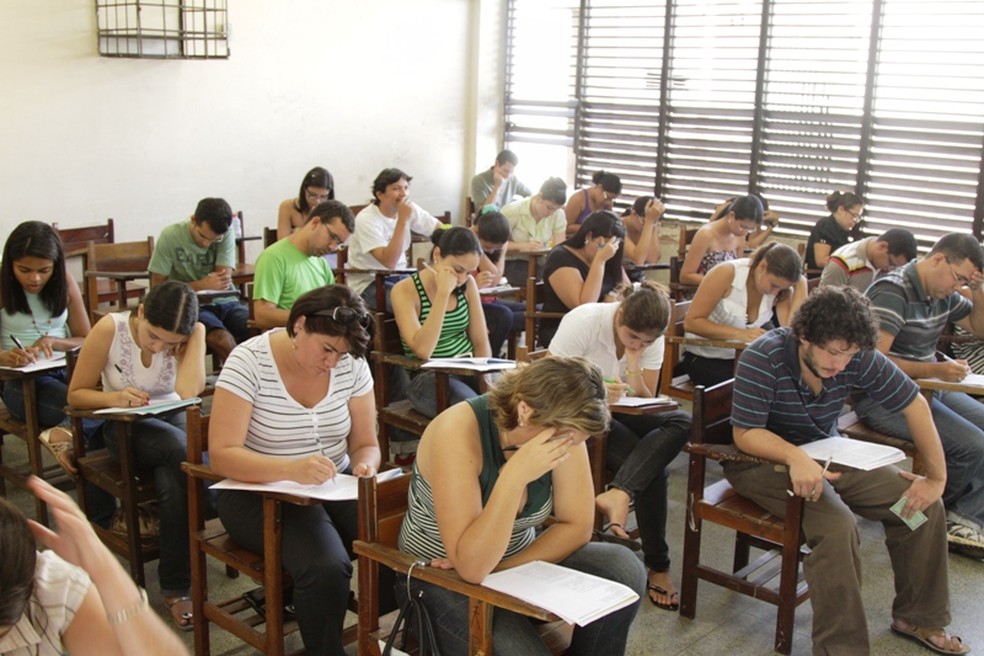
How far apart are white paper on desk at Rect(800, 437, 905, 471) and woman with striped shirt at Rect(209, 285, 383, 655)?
138 centimetres

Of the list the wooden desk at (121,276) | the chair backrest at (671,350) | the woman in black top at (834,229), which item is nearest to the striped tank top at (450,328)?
the chair backrest at (671,350)

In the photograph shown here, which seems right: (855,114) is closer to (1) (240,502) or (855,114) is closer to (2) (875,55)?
(2) (875,55)

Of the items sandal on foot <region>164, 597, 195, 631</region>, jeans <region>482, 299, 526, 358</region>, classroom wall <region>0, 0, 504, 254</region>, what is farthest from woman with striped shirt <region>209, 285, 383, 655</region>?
classroom wall <region>0, 0, 504, 254</region>

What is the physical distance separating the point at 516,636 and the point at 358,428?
3.47ft

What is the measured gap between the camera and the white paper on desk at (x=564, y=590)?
7.32ft

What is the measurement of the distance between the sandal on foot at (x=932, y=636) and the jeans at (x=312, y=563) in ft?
5.99

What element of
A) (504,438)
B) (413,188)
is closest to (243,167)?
(413,188)

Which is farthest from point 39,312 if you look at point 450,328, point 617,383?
point 617,383

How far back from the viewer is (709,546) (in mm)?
4195

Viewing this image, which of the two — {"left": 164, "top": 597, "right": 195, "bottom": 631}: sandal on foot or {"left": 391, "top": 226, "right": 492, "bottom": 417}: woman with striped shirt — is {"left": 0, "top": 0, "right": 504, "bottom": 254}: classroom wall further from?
{"left": 164, "top": 597, "right": 195, "bottom": 631}: sandal on foot

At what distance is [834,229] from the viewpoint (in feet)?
22.3

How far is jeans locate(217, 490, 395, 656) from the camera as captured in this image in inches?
110

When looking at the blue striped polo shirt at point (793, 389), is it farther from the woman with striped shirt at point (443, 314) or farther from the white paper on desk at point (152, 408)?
the white paper on desk at point (152, 408)

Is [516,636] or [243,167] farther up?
[243,167]
